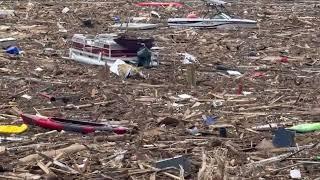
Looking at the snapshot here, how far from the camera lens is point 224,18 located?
2069cm

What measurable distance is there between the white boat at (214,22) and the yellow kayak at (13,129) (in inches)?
462

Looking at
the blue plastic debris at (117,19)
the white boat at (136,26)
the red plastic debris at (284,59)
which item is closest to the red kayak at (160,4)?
the blue plastic debris at (117,19)

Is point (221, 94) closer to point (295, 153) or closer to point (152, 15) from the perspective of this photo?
point (295, 153)

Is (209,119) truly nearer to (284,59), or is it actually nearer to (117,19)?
(284,59)

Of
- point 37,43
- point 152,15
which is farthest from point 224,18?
point 37,43

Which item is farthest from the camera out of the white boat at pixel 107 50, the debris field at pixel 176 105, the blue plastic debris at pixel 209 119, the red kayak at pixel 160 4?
the red kayak at pixel 160 4

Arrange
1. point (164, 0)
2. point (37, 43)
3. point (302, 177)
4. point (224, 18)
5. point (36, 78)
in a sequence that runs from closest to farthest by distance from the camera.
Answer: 1. point (302, 177)
2. point (36, 78)
3. point (37, 43)
4. point (224, 18)
5. point (164, 0)

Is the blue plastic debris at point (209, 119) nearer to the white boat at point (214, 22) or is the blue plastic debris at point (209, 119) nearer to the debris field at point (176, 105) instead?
the debris field at point (176, 105)

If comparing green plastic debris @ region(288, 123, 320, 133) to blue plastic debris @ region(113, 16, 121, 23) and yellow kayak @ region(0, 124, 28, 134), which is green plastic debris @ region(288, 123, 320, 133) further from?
blue plastic debris @ region(113, 16, 121, 23)

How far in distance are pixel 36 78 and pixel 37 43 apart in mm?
4405

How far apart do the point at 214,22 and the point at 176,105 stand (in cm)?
1010

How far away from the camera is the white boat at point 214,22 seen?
→ 20.1 metres

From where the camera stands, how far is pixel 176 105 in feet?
34.3

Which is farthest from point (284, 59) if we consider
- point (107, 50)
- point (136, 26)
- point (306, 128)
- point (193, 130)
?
point (136, 26)
